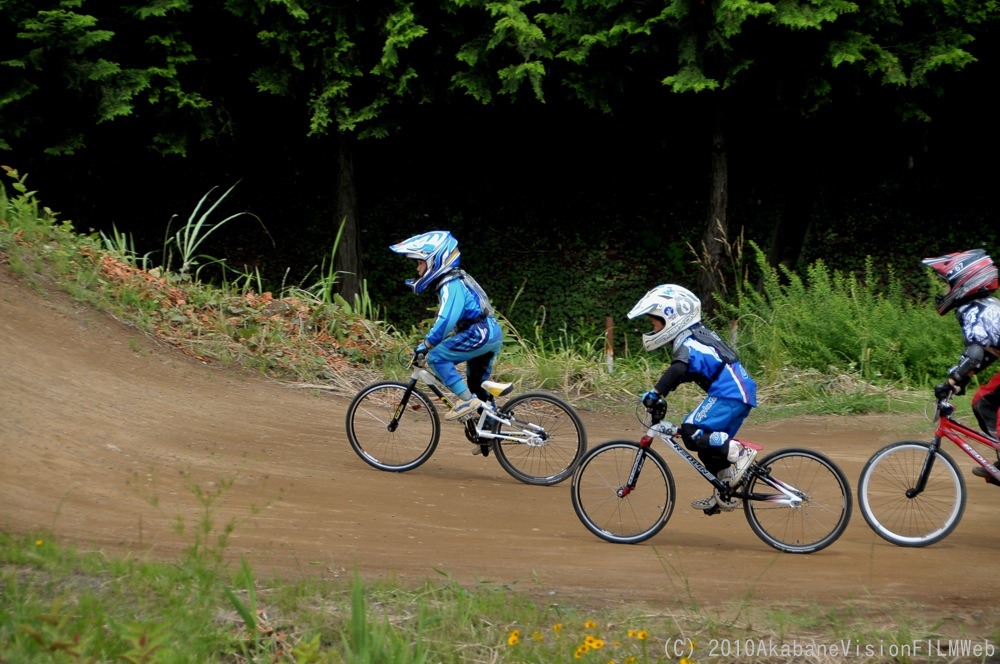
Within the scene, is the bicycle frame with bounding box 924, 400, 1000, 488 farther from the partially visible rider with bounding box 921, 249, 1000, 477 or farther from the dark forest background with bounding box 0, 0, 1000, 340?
the dark forest background with bounding box 0, 0, 1000, 340

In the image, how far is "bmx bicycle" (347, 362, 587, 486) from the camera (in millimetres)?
8477

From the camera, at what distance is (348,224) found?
17000 mm

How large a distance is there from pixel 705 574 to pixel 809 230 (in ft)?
48.0

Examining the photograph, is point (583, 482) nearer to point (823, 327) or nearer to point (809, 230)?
point (823, 327)

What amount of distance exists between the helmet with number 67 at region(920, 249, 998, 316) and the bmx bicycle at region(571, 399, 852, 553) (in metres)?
1.69

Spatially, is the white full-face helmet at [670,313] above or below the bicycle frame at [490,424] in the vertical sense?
above

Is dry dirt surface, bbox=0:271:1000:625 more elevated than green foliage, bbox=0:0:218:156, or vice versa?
green foliage, bbox=0:0:218:156

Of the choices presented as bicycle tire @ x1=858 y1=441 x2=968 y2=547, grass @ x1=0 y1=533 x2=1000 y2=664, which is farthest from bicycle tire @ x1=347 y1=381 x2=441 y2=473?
bicycle tire @ x1=858 y1=441 x2=968 y2=547

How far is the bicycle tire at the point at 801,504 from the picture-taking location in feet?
21.0

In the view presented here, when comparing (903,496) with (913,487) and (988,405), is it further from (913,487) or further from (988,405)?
(988,405)

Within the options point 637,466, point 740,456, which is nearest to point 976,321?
point 740,456

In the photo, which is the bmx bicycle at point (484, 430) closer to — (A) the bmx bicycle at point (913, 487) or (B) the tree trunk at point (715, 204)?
(A) the bmx bicycle at point (913, 487)

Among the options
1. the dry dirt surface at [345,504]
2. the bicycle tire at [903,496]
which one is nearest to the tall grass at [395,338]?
the dry dirt surface at [345,504]

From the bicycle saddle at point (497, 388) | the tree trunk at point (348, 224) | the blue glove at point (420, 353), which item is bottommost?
the tree trunk at point (348, 224)
